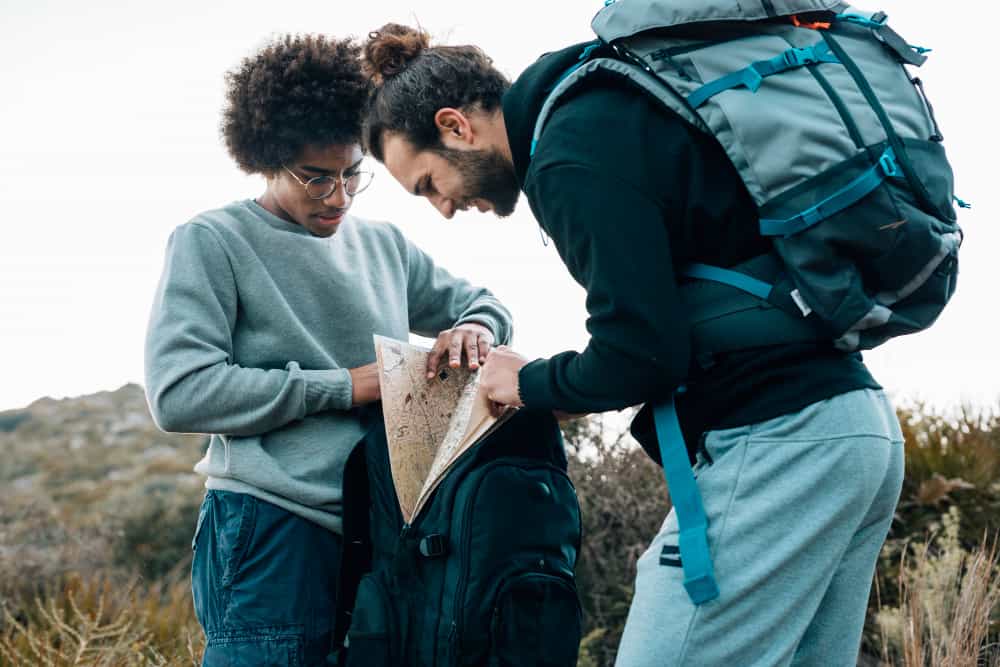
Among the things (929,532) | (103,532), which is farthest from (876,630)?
(103,532)

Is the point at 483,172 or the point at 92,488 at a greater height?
the point at 92,488

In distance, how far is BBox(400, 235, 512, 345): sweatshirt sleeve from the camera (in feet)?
10.1

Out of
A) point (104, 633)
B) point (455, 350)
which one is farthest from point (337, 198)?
point (104, 633)

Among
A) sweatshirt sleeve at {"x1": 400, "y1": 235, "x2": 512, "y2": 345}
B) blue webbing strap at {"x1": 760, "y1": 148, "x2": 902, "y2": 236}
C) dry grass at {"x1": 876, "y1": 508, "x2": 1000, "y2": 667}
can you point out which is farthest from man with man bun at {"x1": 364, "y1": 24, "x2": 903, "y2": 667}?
dry grass at {"x1": 876, "y1": 508, "x2": 1000, "y2": 667}

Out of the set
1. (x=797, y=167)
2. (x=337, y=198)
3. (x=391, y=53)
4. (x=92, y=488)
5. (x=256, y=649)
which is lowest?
(x=256, y=649)

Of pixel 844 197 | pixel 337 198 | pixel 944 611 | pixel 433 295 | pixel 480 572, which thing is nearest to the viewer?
pixel 844 197

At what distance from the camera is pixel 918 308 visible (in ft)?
6.23

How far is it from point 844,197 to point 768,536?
22.9 inches

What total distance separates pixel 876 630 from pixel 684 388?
3787mm

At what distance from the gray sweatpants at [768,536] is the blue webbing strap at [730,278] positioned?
22 cm

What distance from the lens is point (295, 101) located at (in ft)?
9.23

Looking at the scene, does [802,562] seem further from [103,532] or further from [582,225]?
[103,532]

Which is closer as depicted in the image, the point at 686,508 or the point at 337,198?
the point at 686,508

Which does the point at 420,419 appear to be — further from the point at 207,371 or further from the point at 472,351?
the point at 207,371
